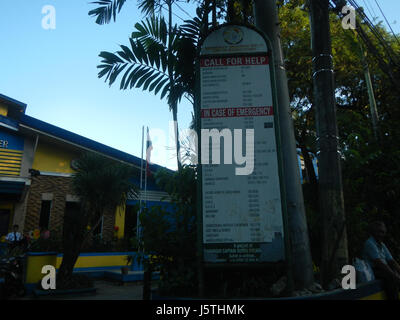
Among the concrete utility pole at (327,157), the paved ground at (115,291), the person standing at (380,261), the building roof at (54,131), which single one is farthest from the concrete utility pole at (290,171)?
the building roof at (54,131)

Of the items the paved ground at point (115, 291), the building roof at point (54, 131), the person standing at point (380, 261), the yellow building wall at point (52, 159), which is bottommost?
the paved ground at point (115, 291)

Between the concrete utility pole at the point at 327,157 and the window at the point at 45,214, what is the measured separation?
41.0 ft

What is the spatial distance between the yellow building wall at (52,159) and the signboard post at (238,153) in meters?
12.1

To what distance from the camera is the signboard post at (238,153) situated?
3.08m

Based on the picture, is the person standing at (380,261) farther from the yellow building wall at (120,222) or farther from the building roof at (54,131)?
the yellow building wall at (120,222)

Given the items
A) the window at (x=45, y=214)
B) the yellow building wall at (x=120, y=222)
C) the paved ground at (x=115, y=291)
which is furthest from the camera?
the yellow building wall at (x=120, y=222)

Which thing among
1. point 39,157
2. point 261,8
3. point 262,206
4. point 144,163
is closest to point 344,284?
point 262,206

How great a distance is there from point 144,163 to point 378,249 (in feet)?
37.6

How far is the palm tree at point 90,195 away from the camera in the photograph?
8820 millimetres

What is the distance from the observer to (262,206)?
3133mm

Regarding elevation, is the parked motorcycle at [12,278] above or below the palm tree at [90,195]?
below

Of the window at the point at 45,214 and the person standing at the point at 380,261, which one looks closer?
the person standing at the point at 380,261

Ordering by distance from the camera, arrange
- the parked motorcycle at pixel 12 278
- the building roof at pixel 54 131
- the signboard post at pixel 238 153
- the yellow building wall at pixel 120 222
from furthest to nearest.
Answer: the yellow building wall at pixel 120 222
the building roof at pixel 54 131
the parked motorcycle at pixel 12 278
the signboard post at pixel 238 153
